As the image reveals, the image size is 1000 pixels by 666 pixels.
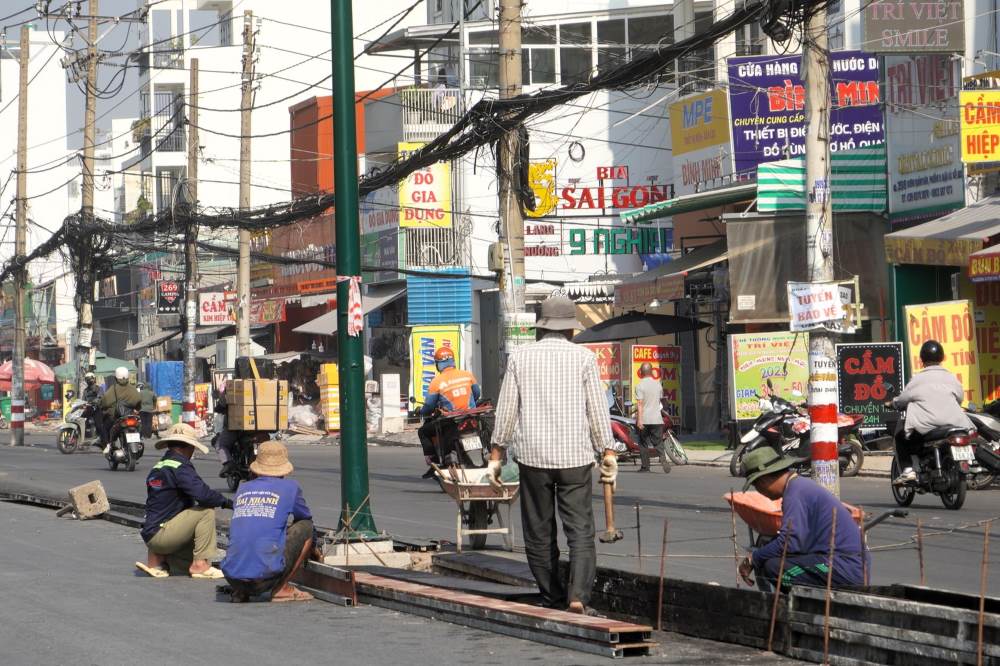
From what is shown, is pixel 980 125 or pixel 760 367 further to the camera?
pixel 760 367

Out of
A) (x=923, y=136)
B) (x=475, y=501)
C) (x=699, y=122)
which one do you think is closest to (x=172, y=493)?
(x=475, y=501)

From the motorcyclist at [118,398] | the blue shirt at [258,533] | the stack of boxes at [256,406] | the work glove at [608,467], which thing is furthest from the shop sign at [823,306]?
the motorcyclist at [118,398]

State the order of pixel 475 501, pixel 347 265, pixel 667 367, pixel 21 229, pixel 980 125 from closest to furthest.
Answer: pixel 347 265
pixel 475 501
pixel 980 125
pixel 667 367
pixel 21 229

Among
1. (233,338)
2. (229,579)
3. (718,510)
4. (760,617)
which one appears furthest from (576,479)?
(233,338)

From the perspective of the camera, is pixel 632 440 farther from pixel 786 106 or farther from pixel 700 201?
pixel 786 106

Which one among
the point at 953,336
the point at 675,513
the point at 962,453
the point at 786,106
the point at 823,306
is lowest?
the point at 675,513

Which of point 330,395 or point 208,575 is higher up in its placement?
point 330,395

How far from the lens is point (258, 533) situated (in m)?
9.98

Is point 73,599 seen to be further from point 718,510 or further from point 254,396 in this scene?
point 254,396

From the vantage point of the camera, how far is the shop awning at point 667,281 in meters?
30.4

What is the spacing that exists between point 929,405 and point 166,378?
140ft

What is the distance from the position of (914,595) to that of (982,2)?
20.3 meters

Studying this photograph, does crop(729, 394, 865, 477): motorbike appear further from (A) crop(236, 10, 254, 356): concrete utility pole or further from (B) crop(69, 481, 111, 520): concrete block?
(A) crop(236, 10, 254, 356): concrete utility pole

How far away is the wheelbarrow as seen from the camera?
11883mm
